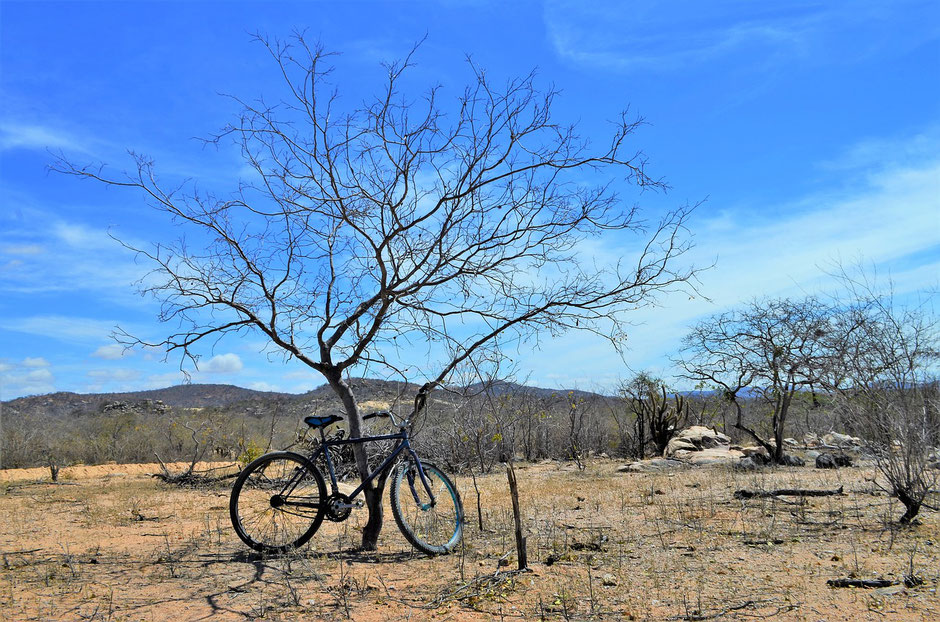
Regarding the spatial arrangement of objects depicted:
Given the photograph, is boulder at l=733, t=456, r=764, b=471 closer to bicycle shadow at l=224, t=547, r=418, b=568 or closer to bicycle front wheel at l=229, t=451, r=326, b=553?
bicycle shadow at l=224, t=547, r=418, b=568

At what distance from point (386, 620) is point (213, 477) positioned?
9.97m

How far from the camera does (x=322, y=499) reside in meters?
5.80

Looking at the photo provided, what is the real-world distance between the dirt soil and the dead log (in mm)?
177

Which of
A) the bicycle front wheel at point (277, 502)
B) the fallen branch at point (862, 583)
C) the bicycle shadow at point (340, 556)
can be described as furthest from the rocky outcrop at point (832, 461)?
the bicycle front wheel at point (277, 502)

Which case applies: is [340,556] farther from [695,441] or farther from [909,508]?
[695,441]

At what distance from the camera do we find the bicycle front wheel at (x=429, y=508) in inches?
227

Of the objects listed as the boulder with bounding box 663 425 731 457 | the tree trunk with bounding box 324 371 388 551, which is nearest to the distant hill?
the tree trunk with bounding box 324 371 388 551

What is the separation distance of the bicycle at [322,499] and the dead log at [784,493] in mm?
4578

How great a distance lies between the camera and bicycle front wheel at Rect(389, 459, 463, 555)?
5.77m

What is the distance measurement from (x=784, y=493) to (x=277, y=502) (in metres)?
6.42

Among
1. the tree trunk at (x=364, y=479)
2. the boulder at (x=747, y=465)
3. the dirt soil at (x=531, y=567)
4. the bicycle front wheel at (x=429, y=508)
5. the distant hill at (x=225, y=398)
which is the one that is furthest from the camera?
the boulder at (x=747, y=465)

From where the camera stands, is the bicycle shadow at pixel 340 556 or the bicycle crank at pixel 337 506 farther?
the bicycle crank at pixel 337 506

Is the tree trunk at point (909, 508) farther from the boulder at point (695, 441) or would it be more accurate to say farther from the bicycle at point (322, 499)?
the boulder at point (695, 441)

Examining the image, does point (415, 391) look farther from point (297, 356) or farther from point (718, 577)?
point (718, 577)
